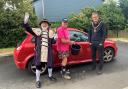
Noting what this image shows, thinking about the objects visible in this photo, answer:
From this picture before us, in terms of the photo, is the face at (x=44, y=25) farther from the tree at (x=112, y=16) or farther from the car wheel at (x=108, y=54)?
the tree at (x=112, y=16)

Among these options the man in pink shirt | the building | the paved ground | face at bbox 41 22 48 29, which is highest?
the building

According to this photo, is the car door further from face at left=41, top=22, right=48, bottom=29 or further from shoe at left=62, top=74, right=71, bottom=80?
face at left=41, top=22, right=48, bottom=29

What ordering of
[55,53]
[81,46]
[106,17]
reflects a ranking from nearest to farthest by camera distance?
[55,53], [81,46], [106,17]

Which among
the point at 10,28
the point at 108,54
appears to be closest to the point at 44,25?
the point at 108,54

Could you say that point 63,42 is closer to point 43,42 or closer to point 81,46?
point 43,42

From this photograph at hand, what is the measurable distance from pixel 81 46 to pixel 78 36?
1.25 feet

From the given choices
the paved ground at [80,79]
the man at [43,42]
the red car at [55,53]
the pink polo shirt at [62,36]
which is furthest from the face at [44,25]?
the paved ground at [80,79]

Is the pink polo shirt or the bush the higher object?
the bush

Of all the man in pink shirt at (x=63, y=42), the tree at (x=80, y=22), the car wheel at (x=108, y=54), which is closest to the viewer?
the man in pink shirt at (x=63, y=42)

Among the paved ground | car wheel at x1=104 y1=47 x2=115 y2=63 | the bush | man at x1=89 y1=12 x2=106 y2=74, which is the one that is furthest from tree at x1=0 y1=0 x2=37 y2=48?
man at x1=89 y1=12 x2=106 y2=74

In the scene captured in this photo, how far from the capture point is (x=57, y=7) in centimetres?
2586

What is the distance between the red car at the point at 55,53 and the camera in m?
8.12

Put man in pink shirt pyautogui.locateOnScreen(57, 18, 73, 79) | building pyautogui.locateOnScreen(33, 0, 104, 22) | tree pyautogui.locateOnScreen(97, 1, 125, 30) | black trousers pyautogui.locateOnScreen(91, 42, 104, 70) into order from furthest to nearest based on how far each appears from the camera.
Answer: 1. building pyautogui.locateOnScreen(33, 0, 104, 22)
2. tree pyautogui.locateOnScreen(97, 1, 125, 30)
3. black trousers pyautogui.locateOnScreen(91, 42, 104, 70)
4. man in pink shirt pyautogui.locateOnScreen(57, 18, 73, 79)

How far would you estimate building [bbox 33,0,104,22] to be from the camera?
25.3 metres
